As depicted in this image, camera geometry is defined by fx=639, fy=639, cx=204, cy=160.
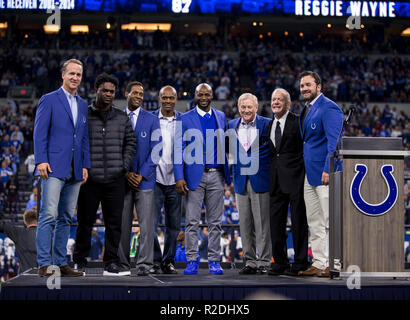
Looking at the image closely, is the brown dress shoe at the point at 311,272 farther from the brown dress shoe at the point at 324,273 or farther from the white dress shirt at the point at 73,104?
the white dress shirt at the point at 73,104

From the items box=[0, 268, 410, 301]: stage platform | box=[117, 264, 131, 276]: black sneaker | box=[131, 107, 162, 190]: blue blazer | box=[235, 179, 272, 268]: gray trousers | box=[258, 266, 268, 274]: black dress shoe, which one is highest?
box=[131, 107, 162, 190]: blue blazer

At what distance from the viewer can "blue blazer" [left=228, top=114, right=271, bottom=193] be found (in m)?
5.79

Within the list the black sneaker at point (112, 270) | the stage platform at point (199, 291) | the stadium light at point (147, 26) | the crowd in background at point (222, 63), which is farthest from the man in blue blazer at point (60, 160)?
the stadium light at point (147, 26)

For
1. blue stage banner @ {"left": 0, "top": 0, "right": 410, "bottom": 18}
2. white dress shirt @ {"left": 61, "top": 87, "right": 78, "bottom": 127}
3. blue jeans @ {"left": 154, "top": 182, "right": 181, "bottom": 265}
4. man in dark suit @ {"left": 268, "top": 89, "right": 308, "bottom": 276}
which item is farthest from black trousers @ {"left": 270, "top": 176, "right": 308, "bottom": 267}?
blue stage banner @ {"left": 0, "top": 0, "right": 410, "bottom": 18}

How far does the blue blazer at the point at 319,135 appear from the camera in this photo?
5262 mm

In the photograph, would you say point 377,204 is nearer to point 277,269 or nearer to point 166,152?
point 277,269

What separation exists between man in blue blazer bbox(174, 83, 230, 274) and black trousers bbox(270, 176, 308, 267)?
1.65 ft

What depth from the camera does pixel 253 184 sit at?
5793 millimetres

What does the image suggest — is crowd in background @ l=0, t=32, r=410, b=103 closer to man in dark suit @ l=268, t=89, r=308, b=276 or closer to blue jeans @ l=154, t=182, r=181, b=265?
blue jeans @ l=154, t=182, r=181, b=265

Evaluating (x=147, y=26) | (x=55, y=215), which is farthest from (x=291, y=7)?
(x=55, y=215)

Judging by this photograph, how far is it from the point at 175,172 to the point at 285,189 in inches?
38.5
